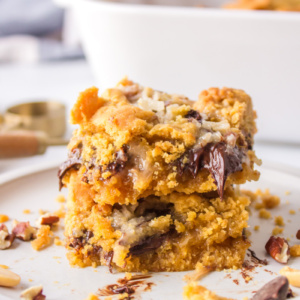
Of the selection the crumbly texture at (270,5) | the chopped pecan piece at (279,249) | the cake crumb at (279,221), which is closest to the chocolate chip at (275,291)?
the chopped pecan piece at (279,249)

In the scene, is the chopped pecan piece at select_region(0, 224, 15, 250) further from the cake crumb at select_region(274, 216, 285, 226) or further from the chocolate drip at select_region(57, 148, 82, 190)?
the cake crumb at select_region(274, 216, 285, 226)

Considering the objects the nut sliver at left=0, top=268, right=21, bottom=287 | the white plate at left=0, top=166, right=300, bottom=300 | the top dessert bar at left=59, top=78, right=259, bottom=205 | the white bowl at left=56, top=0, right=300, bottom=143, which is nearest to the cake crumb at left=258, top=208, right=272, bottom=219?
the white plate at left=0, top=166, right=300, bottom=300

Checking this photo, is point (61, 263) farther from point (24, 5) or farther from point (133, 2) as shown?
point (24, 5)

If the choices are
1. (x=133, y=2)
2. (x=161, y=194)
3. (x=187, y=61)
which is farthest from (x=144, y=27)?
(x=161, y=194)

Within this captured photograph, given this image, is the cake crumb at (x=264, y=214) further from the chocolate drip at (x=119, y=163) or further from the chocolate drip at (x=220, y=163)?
the chocolate drip at (x=119, y=163)

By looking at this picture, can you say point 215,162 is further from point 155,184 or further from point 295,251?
point 295,251

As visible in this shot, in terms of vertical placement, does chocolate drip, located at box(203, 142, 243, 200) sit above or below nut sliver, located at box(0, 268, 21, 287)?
above

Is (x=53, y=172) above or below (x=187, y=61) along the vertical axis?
below
